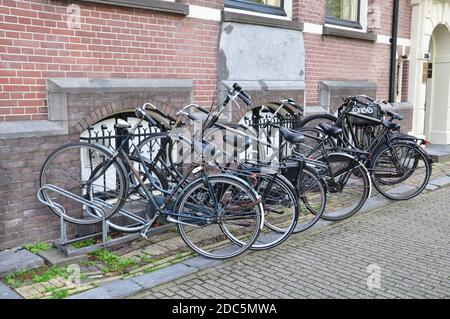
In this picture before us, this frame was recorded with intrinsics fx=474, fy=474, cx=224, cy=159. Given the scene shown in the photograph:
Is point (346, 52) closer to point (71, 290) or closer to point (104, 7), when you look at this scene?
point (104, 7)

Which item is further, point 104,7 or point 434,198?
point 434,198

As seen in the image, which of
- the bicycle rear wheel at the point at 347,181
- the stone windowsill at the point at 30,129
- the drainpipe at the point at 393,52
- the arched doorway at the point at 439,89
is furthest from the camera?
the arched doorway at the point at 439,89

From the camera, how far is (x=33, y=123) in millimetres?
4406

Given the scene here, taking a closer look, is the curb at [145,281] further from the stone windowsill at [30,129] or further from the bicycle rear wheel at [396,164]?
the bicycle rear wheel at [396,164]

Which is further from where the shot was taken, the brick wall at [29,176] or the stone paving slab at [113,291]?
the brick wall at [29,176]

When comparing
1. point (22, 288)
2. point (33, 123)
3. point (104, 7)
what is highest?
point (104, 7)

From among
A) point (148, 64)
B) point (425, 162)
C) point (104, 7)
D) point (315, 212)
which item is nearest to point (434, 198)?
point (425, 162)

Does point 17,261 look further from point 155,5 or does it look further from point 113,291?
point 155,5

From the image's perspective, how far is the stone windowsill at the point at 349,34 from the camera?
7.63 m

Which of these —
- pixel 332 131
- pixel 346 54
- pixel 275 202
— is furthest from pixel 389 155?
pixel 346 54

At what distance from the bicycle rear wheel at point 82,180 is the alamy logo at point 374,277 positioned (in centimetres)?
224

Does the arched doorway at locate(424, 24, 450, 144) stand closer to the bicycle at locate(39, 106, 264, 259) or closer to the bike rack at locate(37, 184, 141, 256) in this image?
the bicycle at locate(39, 106, 264, 259)

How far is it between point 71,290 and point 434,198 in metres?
5.07

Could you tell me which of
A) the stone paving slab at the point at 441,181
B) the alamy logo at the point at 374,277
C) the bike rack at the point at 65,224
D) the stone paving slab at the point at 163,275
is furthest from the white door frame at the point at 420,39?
the bike rack at the point at 65,224
